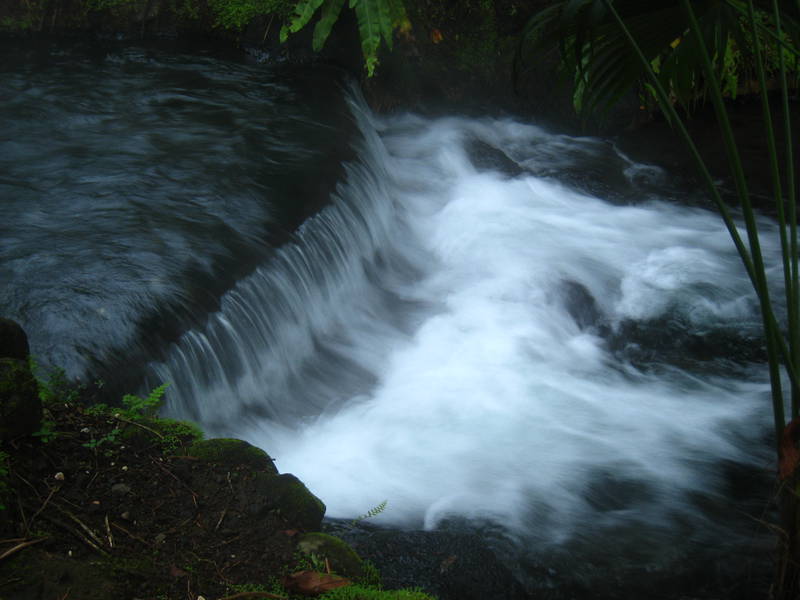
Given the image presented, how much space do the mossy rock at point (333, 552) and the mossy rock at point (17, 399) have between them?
100cm

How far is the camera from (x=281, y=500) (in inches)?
110

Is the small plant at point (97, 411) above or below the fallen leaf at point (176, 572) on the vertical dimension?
below

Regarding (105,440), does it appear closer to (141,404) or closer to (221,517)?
(141,404)

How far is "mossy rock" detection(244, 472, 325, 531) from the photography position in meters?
2.74

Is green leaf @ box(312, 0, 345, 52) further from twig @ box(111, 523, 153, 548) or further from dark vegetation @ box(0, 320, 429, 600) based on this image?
twig @ box(111, 523, 153, 548)

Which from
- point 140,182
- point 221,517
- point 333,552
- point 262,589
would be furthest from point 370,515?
point 140,182

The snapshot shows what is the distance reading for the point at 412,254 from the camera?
24.0 feet

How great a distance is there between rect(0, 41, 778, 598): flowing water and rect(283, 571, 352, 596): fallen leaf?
47.5 inches

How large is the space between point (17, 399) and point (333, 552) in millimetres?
1165

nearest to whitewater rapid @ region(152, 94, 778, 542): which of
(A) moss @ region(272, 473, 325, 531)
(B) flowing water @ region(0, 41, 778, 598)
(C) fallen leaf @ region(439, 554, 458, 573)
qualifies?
(B) flowing water @ region(0, 41, 778, 598)

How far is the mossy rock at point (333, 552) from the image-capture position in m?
2.57

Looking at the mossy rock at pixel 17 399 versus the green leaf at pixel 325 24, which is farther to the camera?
the green leaf at pixel 325 24

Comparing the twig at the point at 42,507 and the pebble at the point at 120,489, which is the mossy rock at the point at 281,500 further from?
the twig at the point at 42,507

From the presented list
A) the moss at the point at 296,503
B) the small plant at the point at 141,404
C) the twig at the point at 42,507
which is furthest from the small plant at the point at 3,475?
the moss at the point at 296,503
